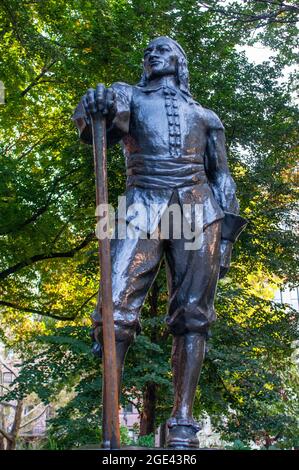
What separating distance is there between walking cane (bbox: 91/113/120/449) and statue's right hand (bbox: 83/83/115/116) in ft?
0.11

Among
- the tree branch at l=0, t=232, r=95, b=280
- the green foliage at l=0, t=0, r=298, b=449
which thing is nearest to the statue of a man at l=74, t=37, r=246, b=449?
the green foliage at l=0, t=0, r=298, b=449

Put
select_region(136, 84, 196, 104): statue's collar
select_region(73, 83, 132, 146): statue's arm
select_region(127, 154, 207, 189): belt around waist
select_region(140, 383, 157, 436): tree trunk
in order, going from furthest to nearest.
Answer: select_region(140, 383, 157, 436): tree trunk, select_region(136, 84, 196, 104): statue's collar, select_region(127, 154, 207, 189): belt around waist, select_region(73, 83, 132, 146): statue's arm

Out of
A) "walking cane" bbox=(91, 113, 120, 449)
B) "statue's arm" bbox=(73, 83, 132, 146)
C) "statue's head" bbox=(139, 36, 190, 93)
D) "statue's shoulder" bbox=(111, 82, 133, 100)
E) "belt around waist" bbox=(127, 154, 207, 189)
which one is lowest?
"walking cane" bbox=(91, 113, 120, 449)

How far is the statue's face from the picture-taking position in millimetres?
4754

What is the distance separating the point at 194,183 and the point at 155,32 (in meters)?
8.70

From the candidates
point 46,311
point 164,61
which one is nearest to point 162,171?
point 164,61

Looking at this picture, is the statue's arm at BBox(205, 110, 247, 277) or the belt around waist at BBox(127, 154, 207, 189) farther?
the statue's arm at BBox(205, 110, 247, 277)

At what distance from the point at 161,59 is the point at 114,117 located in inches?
29.9

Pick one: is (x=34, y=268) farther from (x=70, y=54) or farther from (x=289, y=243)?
(x=289, y=243)

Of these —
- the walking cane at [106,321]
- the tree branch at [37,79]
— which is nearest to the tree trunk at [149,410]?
the tree branch at [37,79]

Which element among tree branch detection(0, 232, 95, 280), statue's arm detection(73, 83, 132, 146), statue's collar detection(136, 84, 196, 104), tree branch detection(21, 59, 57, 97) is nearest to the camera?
statue's arm detection(73, 83, 132, 146)

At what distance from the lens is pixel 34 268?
49.7 ft

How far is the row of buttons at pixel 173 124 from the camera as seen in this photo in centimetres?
446

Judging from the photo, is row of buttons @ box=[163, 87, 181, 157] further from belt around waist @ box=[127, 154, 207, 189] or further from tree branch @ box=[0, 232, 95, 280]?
tree branch @ box=[0, 232, 95, 280]
